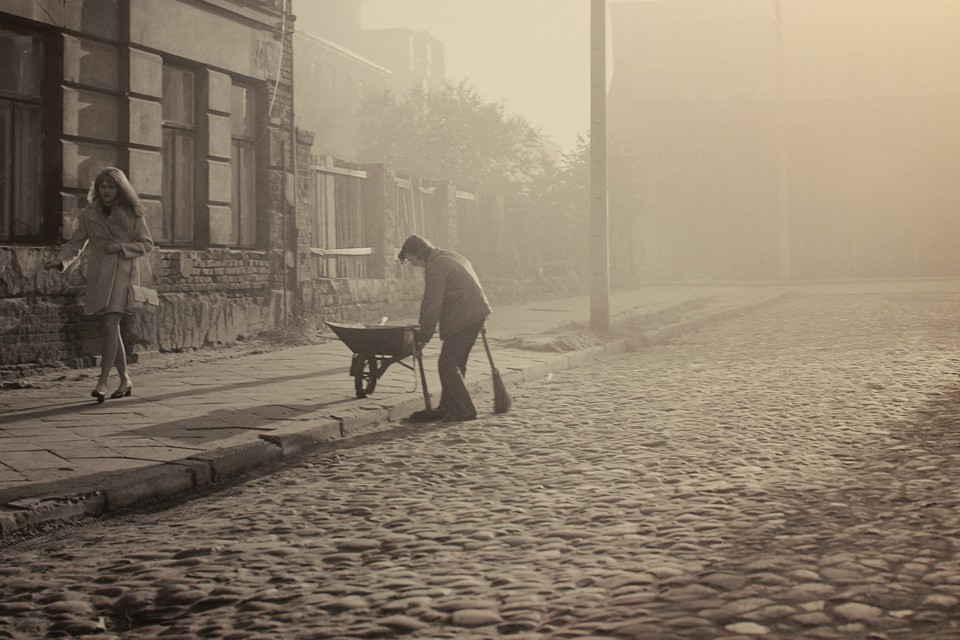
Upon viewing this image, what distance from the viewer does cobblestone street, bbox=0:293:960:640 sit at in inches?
140

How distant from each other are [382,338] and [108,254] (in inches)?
96.2

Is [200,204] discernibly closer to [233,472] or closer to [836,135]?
[233,472]

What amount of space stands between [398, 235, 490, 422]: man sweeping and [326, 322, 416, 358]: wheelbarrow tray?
114 millimetres

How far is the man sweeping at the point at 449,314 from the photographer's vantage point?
821 cm

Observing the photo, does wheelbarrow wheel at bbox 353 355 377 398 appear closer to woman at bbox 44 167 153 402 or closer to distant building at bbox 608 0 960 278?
woman at bbox 44 167 153 402

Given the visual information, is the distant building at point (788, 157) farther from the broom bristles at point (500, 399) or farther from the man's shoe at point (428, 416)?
the man's shoe at point (428, 416)

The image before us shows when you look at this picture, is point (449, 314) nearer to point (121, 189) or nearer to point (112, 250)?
point (112, 250)

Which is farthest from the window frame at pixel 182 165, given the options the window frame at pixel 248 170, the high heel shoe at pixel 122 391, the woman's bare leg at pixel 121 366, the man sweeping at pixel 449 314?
the man sweeping at pixel 449 314

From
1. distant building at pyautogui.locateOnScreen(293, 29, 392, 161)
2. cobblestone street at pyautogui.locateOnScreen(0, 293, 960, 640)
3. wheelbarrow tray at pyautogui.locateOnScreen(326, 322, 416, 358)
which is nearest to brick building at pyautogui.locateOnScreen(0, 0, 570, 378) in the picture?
wheelbarrow tray at pyautogui.locateOnScreen(326, 322, 416, 358)

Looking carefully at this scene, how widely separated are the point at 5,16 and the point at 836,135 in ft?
153

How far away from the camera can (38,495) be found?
17.2 feet

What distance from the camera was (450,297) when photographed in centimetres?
834

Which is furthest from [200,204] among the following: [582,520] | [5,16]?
[582,520]

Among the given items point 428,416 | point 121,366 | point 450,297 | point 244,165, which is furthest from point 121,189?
point 244,165
